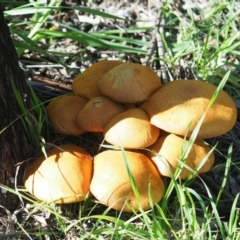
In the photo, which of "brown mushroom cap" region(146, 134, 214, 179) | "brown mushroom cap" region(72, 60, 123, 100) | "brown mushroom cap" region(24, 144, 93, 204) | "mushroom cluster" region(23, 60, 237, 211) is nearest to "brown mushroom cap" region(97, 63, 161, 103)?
"mushroom cluster" region(23, 60, 237, 211)

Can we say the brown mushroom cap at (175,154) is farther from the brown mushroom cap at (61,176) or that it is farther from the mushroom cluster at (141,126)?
the brown mushroom cap at (61,176)

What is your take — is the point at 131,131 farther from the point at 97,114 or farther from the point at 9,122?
the point at 9,122

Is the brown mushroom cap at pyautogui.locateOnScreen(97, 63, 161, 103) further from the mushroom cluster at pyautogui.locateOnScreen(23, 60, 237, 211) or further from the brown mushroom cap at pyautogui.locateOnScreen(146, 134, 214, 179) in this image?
the brown mushroom cap at pyautogui.locateOnScreen(146, 134, 214, 179)

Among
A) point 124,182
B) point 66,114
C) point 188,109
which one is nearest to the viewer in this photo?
point 124,182

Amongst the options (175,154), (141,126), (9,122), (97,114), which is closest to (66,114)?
(97,114)

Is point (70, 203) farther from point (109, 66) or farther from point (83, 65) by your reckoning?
point (83, 65)

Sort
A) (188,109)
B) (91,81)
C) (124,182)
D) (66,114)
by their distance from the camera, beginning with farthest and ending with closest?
1. (91,81)
2. (66,114)
3. (188,109)
4. (124,182)

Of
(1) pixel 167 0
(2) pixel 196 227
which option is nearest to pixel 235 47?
(1) pixel 167 0
